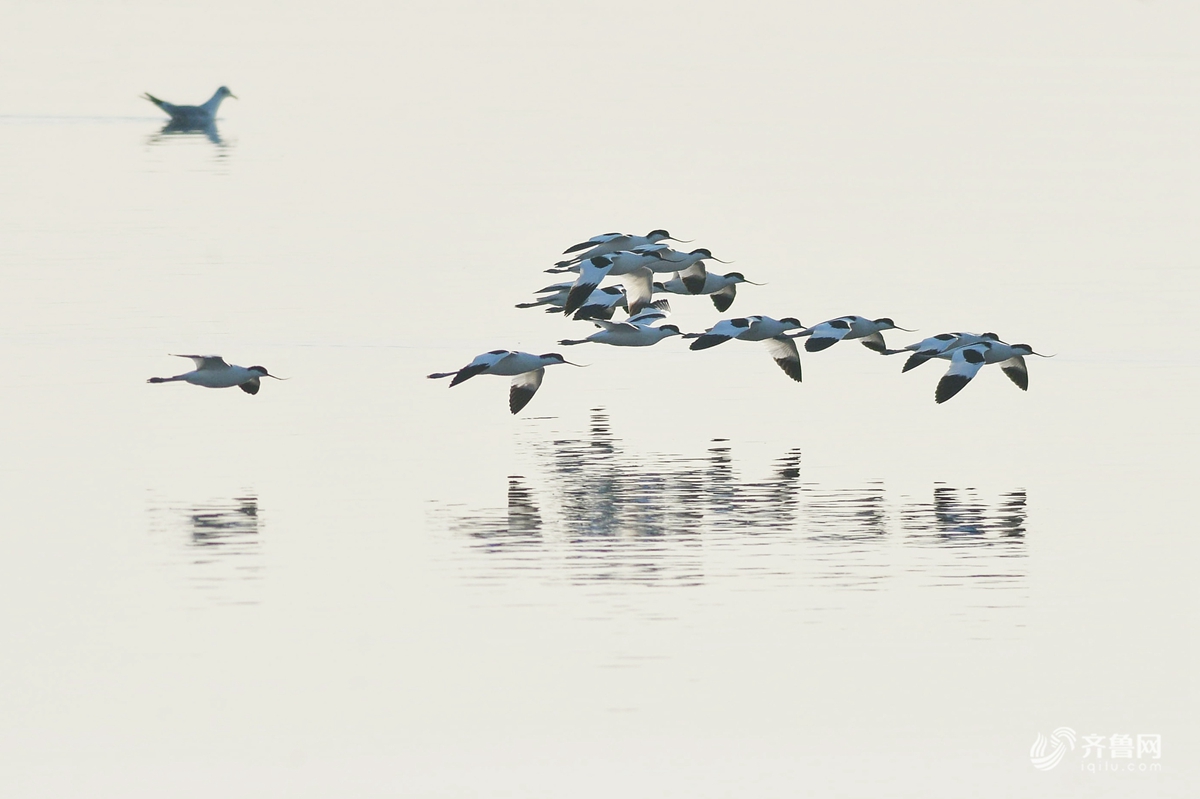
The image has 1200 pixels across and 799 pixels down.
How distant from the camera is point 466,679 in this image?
15867 millimetres

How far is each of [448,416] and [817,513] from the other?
619 cm

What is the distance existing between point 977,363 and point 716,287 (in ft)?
15.4

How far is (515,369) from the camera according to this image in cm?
2417

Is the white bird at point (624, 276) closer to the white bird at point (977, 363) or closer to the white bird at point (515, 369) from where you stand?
the white bird at point (515, 369)

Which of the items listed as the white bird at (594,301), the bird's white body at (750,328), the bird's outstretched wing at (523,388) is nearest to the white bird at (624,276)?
the white bird at (594,301)

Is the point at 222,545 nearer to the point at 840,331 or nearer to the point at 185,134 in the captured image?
the point at 840,331

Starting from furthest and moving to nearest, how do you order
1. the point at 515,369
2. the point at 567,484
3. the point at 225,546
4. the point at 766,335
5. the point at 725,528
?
the point at 766,335, the point at 515,369, the point at 567,484, the point at 725,528, the point at 225,546

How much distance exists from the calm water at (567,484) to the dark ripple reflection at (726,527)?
74 mm

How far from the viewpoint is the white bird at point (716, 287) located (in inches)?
1091

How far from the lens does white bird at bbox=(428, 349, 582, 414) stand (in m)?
23.5

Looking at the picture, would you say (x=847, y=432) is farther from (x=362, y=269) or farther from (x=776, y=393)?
(x=362, y=269)

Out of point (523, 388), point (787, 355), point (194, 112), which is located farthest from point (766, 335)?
point (194, 112)

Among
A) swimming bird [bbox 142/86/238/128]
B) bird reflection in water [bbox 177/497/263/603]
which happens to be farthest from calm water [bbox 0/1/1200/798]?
swimming bird [bbox 142/86/238/128]

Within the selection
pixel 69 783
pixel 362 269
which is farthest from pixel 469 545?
pixel 362 269
